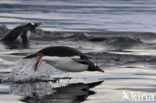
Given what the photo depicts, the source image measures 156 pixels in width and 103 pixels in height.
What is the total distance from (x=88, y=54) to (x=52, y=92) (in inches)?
166

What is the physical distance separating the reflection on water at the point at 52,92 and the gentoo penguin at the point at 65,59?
39 cm

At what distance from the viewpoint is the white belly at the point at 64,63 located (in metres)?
9.21

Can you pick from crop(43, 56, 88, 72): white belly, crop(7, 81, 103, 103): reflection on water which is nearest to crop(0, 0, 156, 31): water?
crop(43, 56, 88, 72): white belly

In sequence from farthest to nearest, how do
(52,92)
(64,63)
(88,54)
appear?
(88,54), (64,63), (52,92)

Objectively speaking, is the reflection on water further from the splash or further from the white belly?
the white belly

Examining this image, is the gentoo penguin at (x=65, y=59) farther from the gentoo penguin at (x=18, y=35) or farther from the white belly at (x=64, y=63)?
the gentoo penguin at (x=18, y=35)

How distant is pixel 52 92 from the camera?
322 inches

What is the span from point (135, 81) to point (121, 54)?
10.2 feet

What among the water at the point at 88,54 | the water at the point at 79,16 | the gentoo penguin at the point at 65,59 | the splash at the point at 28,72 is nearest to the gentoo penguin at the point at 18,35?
the water at the point at 88,54

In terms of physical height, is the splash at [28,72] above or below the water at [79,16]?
below

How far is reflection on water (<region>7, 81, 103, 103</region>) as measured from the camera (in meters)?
7.64

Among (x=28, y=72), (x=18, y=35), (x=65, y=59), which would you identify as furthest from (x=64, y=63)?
(x=18, y=35)

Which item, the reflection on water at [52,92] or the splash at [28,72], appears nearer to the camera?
the reflection on water at [52,92]

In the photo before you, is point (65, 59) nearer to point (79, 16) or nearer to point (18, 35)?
point (18, 35)
